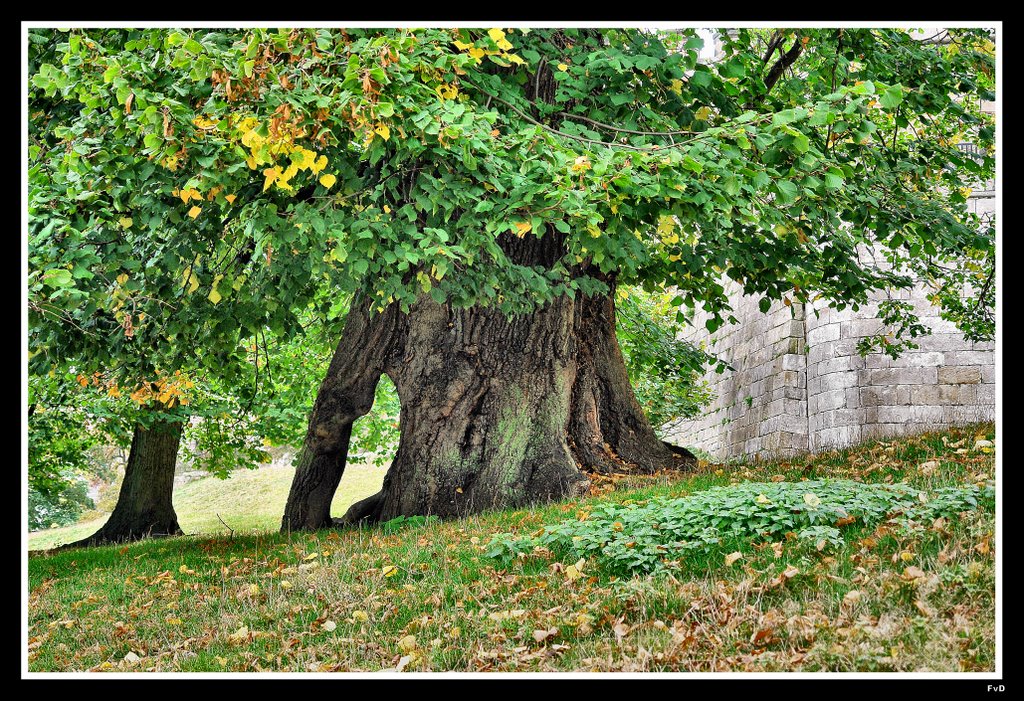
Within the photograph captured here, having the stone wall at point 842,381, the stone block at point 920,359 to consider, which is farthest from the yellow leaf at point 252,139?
the stone block at point 920,359

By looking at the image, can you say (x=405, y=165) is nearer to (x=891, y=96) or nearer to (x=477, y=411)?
(x=477, y=411)

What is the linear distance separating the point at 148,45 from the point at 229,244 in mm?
1910

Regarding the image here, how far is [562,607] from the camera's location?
5.35 meters

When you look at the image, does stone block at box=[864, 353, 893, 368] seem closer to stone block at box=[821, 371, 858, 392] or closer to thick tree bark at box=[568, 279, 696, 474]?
stone block at box=[821, 371, 858, 392]

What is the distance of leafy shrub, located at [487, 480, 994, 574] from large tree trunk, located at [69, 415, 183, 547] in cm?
907

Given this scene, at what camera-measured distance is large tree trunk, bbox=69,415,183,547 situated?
13.8 metres

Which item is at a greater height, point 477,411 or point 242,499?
point 477,411

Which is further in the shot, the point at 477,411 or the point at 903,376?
the point at 903,376

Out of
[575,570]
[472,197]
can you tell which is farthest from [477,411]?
[575,570]

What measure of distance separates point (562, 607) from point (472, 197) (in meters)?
2.79

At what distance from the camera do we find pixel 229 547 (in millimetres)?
9344

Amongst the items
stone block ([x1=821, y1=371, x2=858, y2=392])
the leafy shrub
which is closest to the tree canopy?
the leafy shrub

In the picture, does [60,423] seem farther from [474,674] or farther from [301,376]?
[474,674]

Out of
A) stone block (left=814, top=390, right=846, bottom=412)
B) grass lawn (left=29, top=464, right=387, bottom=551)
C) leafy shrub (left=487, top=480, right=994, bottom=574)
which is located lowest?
grass lawn (left=29, top=464, right=387, bottom=551)
